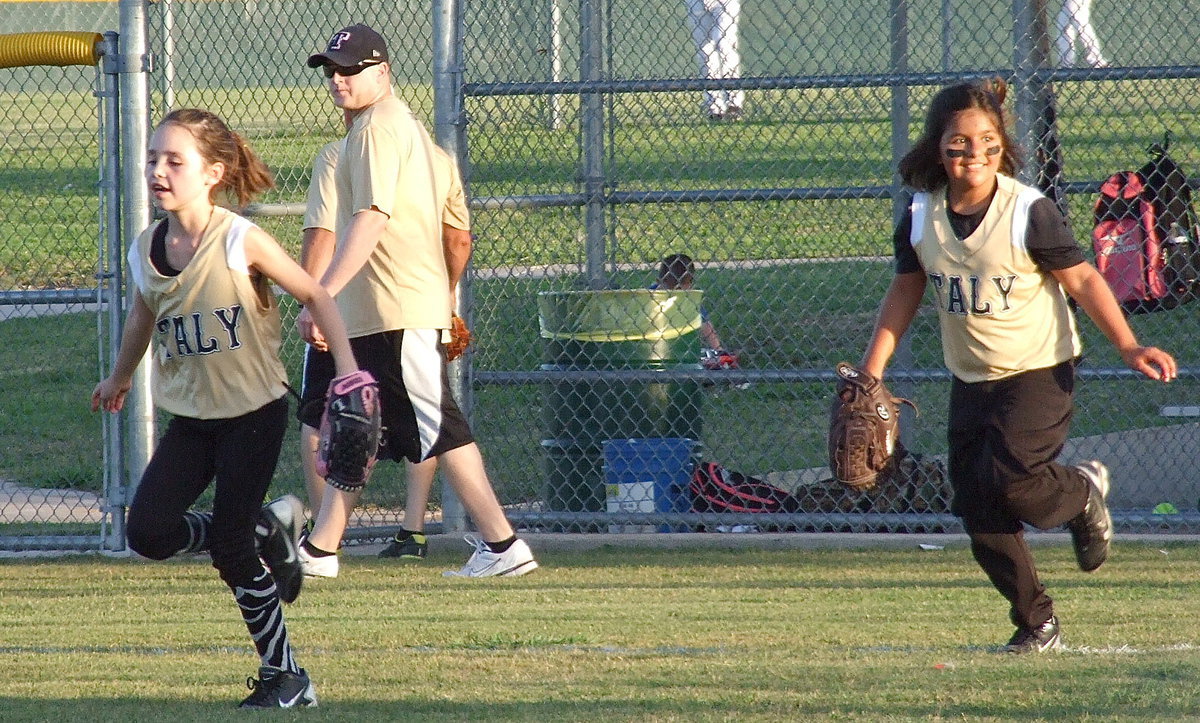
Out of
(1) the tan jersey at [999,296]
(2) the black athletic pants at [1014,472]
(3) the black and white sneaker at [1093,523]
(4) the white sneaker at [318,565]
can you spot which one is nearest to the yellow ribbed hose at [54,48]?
(4) the white sneaker at [318,565]

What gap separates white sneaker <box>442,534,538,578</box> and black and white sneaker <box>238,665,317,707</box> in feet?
5.67

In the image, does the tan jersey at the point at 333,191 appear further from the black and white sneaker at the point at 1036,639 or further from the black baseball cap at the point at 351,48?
the black and white sneaker at the point at 1036,639

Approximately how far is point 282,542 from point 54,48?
3.00 metres

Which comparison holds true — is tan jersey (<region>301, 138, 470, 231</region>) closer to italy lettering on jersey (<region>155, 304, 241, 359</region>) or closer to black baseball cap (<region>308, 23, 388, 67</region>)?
→ black baseball cap (<region>308, 23, 388, 67</region>)

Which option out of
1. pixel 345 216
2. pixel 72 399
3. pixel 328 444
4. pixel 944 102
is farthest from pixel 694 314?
pixel 72 399

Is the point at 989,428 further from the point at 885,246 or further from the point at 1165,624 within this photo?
the point at 885,246

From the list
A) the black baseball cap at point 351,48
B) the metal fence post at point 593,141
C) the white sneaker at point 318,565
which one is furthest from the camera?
the metal fence post at point 593,141

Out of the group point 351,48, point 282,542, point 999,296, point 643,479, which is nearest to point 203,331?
point 282,542

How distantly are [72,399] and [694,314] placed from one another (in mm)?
5549

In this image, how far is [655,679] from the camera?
4148mm

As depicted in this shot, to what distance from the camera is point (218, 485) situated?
4020 mm

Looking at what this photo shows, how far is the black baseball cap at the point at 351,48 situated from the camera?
5.29m

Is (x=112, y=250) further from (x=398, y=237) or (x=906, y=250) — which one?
(x=906, y=250)

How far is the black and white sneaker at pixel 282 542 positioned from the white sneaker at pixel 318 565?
125 centimetres
